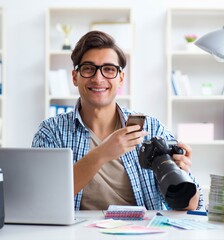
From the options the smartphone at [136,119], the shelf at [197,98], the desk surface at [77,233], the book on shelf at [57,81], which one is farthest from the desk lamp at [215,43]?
the book on shelf at [57,81]

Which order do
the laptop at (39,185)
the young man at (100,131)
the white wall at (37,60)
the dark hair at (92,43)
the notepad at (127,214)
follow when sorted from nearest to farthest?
the laptop at (39,185), the notepad at (127,214), the young man at (100,131), the dark hair at (92,43), the white wall at (37,60)

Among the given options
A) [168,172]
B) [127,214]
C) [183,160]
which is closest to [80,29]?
[183,160]

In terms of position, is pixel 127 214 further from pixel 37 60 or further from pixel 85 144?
pixel 37 60

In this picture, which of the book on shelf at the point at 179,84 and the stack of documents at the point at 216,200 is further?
the book on shelf at the point at 179,84

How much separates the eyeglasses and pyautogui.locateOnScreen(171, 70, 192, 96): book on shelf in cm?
188

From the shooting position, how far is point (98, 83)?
2271mm

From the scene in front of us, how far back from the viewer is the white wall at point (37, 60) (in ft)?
13.9

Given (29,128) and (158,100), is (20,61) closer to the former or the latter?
(29,128)

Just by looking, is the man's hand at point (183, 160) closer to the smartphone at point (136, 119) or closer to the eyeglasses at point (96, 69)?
the smartphone at point (136, 119)

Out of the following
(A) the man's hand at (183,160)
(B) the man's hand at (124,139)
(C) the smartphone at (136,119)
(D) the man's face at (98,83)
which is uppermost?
(D) the man's face at (98,83)

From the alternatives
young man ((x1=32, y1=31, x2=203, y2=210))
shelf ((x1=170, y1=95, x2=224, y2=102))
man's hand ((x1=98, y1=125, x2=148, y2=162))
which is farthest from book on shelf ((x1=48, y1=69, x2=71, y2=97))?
man's hand ((x1=98, y1=125, x2=148, y2=162))

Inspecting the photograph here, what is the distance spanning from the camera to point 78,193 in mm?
2180

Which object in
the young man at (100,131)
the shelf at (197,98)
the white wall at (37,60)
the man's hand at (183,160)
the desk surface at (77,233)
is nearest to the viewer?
the desk surface at (77,233)

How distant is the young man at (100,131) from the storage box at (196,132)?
1.75 m
